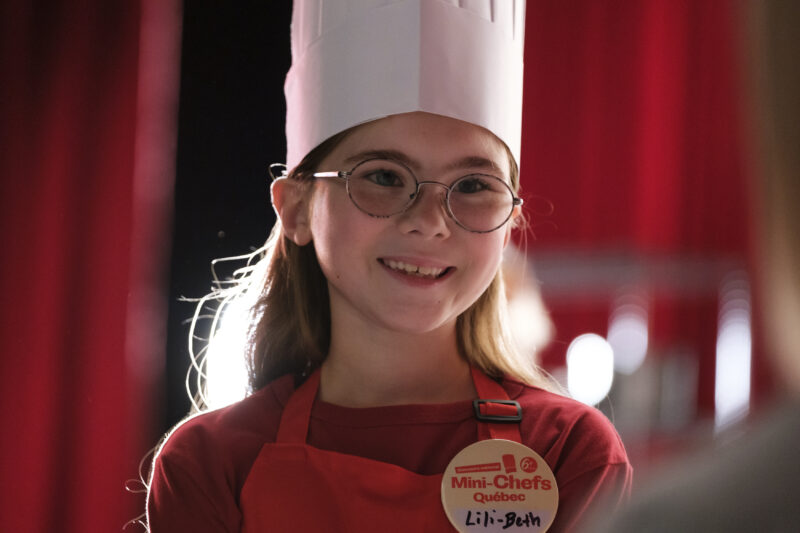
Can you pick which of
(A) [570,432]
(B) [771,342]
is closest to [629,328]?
(A) [570,432]

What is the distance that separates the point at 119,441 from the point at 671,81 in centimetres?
131

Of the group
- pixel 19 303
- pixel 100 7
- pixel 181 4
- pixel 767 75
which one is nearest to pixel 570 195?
pixel 181 4

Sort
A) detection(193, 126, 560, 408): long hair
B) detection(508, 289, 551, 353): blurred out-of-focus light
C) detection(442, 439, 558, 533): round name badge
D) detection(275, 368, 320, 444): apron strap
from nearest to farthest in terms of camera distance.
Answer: detection(442, 439, 558, 533): round name badge, detection(275, 368, 320, 444): apron strap, detection(193, 126, 560, 408): long hair, detection(508, 289, 551, 353): blurred out-of-focus light

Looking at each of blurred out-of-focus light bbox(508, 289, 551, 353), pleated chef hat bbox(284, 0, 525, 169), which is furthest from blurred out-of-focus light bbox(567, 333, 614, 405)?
pleated chef hat bbox(284, 0, 525, 169)

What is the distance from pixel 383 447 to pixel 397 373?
0.12m

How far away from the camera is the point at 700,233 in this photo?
74.8 inches

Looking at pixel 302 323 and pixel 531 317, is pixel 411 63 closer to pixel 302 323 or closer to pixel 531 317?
pixel 302 323

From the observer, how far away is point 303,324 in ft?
4.25

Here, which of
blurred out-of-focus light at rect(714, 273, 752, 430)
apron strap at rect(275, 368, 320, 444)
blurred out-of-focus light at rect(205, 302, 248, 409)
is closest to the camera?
apron strap at rect(275, 368, 320, 444)

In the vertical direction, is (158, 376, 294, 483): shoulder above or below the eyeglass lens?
below

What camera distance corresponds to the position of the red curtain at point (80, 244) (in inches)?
54.9

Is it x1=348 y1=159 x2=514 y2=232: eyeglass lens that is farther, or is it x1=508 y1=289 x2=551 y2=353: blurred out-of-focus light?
x1=508 y1=289 x2=551 y2=353: blurred out-of-focus light

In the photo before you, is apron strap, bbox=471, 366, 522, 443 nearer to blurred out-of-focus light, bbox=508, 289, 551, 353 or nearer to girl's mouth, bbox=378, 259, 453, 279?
girl's mouth, bbox=378, 259, 453, 279

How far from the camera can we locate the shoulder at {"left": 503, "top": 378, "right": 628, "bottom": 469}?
1059 millimetres
